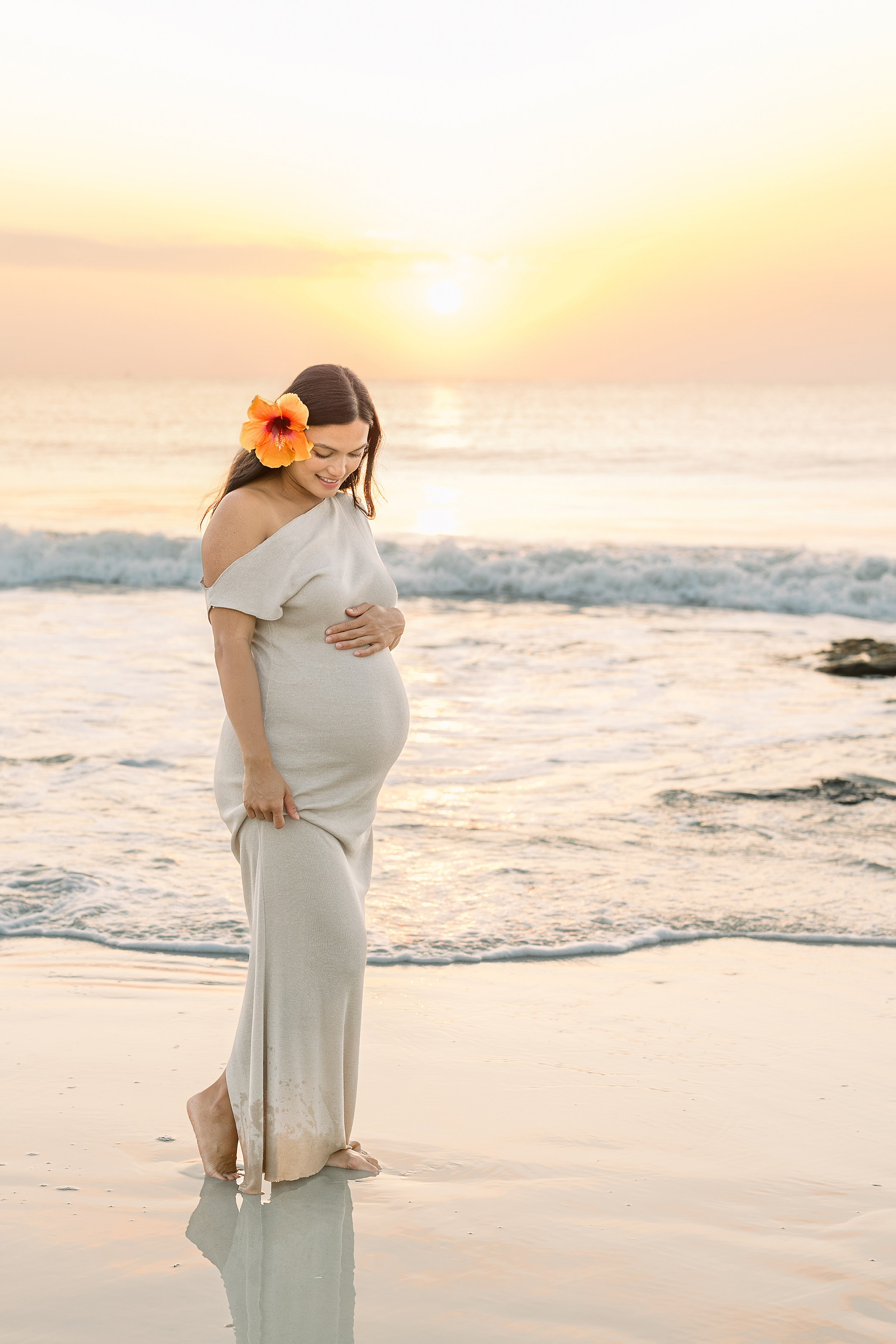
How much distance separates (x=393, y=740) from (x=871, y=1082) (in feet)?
6.29

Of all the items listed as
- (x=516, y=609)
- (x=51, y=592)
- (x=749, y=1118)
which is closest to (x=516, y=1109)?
(x=749, y=1118)

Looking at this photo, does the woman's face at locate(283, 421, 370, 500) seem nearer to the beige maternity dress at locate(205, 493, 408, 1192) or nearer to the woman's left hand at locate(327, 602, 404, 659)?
the beige maternity dress at locate(205, 493, 408, 1192)

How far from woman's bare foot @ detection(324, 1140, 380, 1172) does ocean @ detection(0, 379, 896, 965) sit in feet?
5.55

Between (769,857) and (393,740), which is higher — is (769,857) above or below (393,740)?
below

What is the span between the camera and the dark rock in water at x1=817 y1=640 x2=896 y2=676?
11781mm

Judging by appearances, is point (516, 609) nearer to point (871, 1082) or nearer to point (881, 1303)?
point (871, 1082)

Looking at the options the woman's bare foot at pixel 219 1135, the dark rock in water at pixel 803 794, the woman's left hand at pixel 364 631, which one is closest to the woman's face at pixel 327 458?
the woman's left hand at pixel 364 631

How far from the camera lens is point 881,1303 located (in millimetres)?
2562

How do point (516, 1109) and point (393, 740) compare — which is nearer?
point (393, 740)

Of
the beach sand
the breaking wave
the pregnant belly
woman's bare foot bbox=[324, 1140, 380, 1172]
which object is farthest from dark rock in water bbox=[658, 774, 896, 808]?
the pregnant belly

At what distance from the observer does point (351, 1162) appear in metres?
3.08

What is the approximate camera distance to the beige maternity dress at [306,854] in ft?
9.51

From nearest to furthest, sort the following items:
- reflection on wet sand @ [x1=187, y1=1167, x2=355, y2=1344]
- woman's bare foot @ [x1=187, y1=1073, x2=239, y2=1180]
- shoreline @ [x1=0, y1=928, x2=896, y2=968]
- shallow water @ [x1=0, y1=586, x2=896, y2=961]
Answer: reflection on wet sand @ [x1=187, y1=1167, x2=355, y2=1344]
woman's bare foot @ [x1=187, y1=1073, x2=239, y2=1180]
shoreline @ [x1=0, y1=928, x2=896, y2=968]
shallow water @ [x1=0, y1=586, x2=896, y2=961]

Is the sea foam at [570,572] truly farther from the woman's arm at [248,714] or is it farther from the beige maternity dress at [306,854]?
the woman's arm at [248,714]
